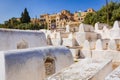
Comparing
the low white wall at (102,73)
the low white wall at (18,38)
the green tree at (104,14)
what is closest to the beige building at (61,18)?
the green tree at (104,14)

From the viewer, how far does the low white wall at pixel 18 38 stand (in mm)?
14990

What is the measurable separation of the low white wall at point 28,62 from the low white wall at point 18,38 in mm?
4454

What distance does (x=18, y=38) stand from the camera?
52.7 ft

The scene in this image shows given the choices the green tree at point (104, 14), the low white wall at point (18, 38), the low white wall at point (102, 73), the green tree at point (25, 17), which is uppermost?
the green tree at point (25, 17)

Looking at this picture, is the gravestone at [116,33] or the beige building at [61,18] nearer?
the gravestone at [116,33]

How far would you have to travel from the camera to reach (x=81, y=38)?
78.9 feet

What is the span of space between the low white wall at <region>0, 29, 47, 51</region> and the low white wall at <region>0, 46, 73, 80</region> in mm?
4454

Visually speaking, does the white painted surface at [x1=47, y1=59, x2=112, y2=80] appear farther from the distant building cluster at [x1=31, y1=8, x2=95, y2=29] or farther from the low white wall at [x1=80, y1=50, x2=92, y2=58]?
the distant building cluster at [x1=31, y1=8, x2=95, y2=29]

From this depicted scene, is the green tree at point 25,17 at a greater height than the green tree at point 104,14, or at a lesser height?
greater

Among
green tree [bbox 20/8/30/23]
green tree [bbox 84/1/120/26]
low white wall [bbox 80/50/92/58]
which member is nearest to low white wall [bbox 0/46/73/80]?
low white wall [bbox 80/50/92/58]

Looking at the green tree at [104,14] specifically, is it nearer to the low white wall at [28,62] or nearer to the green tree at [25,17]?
the low white wall at [28,62]

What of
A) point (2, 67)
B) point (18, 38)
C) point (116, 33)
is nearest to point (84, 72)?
point (2, 67)

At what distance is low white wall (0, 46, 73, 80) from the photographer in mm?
9727

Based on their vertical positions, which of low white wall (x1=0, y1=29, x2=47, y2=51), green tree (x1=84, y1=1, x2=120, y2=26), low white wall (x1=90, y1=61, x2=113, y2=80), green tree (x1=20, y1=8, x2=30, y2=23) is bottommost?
low white wall (x1=90, y1=61, x2=113, y2=80)
